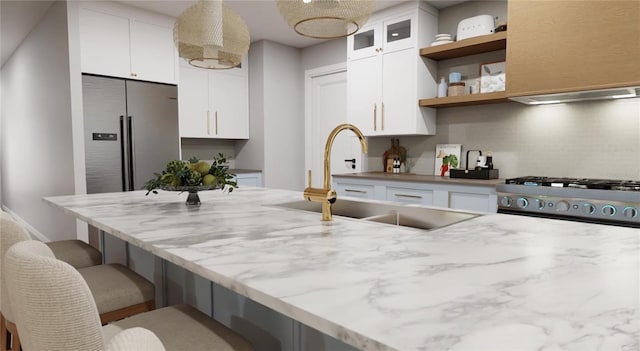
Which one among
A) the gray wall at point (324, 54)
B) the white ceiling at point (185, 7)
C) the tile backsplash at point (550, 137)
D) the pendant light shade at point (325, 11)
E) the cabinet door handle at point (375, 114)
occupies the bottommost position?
the tile backsplash at point (550, 137)

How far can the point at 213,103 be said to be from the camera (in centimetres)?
485

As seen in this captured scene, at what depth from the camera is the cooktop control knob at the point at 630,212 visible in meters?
2.40

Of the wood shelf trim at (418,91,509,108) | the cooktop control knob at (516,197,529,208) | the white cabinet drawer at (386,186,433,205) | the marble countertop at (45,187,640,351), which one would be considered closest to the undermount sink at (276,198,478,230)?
the marble countertop at (45,187,640,351)

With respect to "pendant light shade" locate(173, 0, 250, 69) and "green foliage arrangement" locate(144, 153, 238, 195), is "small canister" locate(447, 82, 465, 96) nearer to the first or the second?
"pendant light shade" locate(173, 0, 250, 69)

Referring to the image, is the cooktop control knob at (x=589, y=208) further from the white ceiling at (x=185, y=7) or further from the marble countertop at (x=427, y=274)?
the white ceiling at (x=185, y=7)

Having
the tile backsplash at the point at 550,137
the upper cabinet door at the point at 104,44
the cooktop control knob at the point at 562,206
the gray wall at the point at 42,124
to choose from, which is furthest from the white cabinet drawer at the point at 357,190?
the gray wall at the point at 42,124

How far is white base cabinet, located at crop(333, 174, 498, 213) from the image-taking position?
306 cm

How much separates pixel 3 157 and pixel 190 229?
7.80 metres

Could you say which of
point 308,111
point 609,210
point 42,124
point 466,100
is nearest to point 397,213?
point 609,210

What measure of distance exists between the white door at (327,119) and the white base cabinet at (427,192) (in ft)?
2.69

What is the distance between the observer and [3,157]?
23.9 ft

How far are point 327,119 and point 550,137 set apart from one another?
2588mm

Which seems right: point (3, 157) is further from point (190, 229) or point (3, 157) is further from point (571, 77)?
point (571, 77)

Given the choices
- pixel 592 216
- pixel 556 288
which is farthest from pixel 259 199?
pixel 592 216
